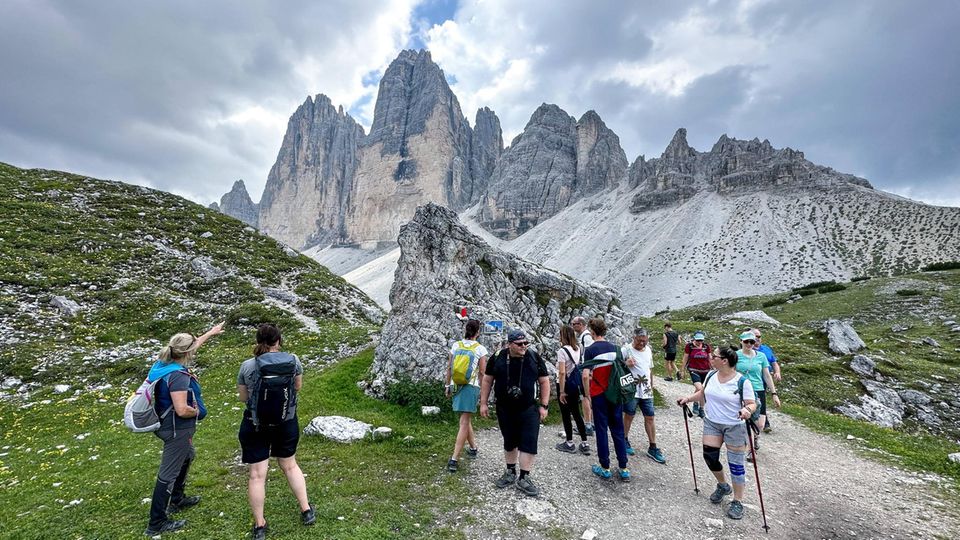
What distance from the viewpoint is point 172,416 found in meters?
6.21

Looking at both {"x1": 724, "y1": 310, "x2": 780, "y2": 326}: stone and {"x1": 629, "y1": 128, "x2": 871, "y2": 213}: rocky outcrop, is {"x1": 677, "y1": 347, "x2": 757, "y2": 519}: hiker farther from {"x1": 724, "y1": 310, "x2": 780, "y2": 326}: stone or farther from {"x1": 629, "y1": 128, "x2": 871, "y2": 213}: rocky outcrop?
{"x1": 629, "y1": 128, "x2": 871, "y2": 213}: rocky outcrop

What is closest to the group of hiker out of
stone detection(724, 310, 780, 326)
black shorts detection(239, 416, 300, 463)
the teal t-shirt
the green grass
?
the teal t-shirt

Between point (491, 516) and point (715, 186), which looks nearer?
point (491, 516)

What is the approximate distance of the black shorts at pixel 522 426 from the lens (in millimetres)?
7582

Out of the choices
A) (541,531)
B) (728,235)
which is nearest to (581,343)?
(541,531)

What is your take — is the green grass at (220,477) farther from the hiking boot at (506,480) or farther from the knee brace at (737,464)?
the knee brace at (737,464)

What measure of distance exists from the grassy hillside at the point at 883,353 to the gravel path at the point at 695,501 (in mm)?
2595

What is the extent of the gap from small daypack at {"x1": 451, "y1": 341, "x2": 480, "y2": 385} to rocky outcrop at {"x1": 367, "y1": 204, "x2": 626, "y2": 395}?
4049 millimetres

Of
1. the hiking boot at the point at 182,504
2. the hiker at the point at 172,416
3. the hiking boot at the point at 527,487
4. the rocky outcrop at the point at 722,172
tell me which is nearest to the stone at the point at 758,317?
the hiking boot at the point at 527,487

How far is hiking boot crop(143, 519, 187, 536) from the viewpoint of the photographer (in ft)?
19.7

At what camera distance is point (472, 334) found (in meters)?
8.63

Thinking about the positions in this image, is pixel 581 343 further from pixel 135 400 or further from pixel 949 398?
pixel 949 398

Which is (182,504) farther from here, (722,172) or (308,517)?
(722,172)

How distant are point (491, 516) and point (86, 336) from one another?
20605 mm
